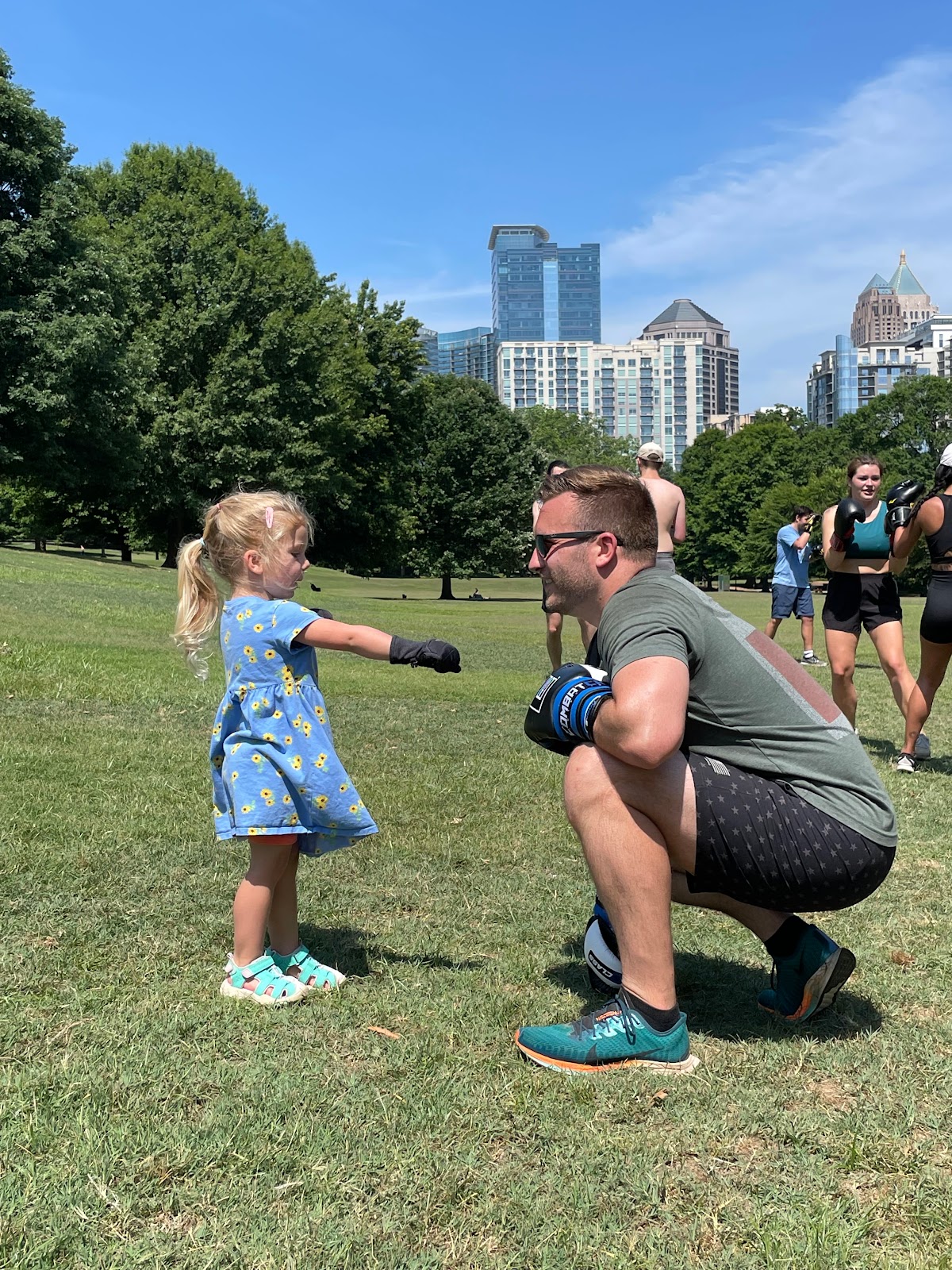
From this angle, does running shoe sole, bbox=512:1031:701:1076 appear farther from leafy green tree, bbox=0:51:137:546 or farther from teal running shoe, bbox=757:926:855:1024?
leafy green tree, bbox=0:51:137:546

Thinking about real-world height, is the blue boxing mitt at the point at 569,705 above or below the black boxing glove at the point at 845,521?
below

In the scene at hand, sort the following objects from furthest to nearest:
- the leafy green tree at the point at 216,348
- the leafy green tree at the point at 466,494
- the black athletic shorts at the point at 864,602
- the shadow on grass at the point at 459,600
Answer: the leafy green tree at the point at 466,494 → the shadow on grass at the point at 459,600 → the leafy green tree at the point at 216,348 → the black athletic shorts at the point at 864,602

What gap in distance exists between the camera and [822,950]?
10.9 feet

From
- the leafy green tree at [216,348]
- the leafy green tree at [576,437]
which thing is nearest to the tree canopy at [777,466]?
the leafy green tree at [576,437]

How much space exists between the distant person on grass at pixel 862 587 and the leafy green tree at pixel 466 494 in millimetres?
41930

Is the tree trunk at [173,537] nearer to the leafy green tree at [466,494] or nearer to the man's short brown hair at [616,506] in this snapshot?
the leafy green tree at [466,494]

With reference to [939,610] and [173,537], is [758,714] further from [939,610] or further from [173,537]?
[173,537]

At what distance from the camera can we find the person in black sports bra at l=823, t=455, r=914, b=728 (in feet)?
27.0

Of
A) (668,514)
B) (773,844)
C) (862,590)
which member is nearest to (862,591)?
(862,590)

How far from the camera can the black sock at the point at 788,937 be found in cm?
335

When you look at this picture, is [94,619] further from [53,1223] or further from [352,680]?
[53,1223]

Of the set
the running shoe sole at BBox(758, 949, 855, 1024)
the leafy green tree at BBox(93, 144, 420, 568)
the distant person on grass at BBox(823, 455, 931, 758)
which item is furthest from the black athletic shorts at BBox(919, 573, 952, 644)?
the leafy green tree at BBox(93, 144, 420, 568)

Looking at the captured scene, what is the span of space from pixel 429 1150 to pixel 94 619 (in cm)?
1538

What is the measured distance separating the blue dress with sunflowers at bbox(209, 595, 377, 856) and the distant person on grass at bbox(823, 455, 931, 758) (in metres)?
5.54
